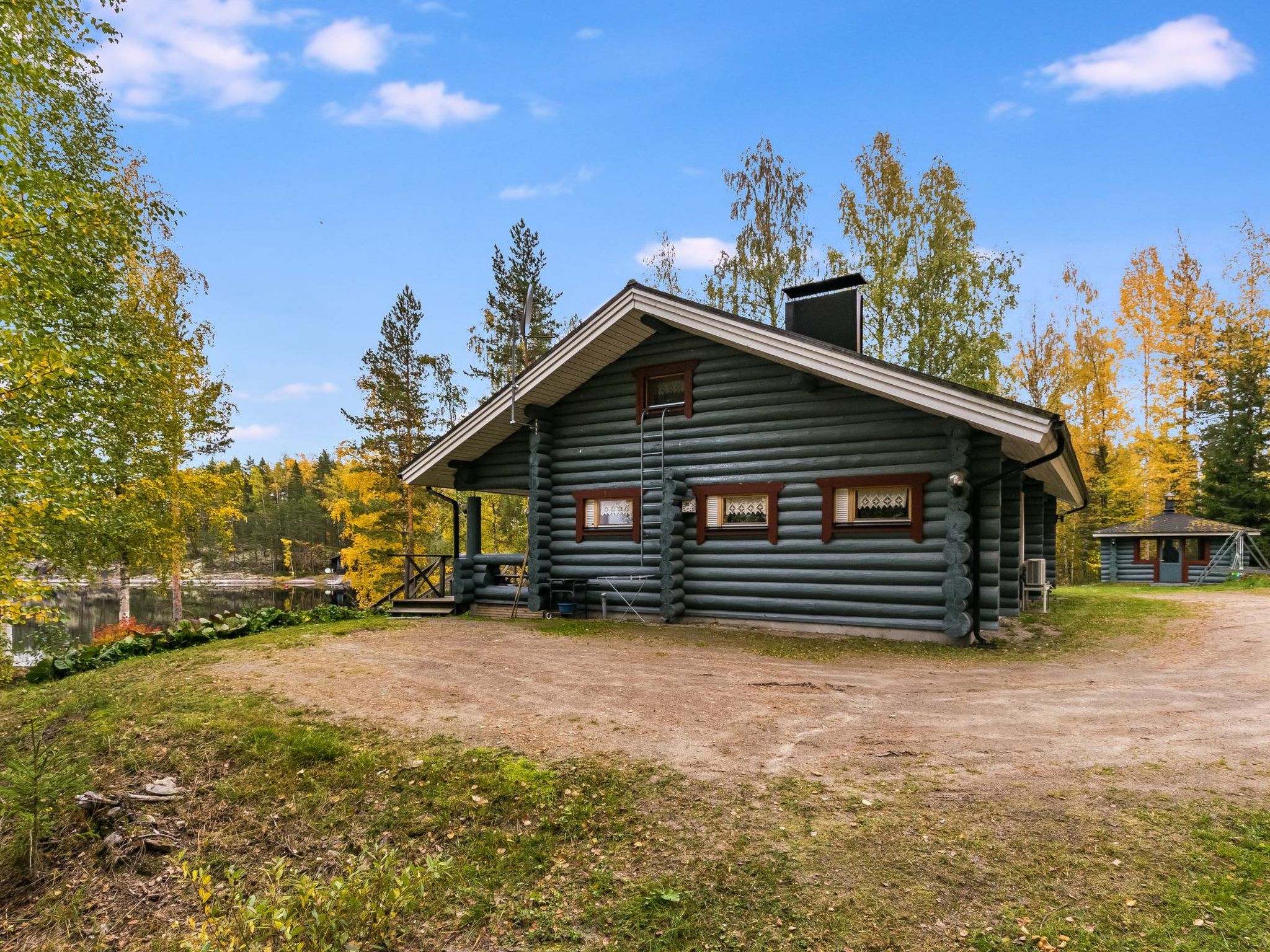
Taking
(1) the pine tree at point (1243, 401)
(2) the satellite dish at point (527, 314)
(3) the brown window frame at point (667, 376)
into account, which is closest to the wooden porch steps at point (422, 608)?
(3) the brown window frame at point (667, 376)

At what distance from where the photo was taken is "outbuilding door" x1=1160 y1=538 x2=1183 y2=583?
1008 inches

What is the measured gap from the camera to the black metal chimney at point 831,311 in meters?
13.0

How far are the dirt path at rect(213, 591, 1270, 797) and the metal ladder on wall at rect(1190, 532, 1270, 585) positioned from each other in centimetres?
1831

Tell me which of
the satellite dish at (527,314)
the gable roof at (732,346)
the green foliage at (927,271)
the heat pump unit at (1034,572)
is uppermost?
the green foliage at (927,271)

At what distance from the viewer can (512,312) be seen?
2845 centimetres

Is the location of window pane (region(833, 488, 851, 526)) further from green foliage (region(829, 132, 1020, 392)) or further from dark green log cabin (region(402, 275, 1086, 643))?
green foliage (region(829, 132, 1020, 392))

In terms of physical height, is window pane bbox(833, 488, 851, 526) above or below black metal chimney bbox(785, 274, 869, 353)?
below

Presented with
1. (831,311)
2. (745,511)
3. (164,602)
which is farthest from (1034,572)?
(164,602)

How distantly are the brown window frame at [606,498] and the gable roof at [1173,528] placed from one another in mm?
23418

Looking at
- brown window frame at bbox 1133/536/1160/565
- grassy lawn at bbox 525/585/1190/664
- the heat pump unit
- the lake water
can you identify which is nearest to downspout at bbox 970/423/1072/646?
grassy lawn at bbox 525/585/1190/664

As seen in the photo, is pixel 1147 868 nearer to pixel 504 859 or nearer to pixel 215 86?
pixel 504 859

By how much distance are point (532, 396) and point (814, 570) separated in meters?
6.70

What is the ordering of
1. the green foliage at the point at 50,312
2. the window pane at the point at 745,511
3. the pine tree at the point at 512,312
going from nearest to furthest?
Result: the green foliage at the point at 50,312, the window pane at the point at 745,511, the pine tree at the point at 512,312

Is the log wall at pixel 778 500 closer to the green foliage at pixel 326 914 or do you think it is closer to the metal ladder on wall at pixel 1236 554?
the green foliage at pixel 326 914
